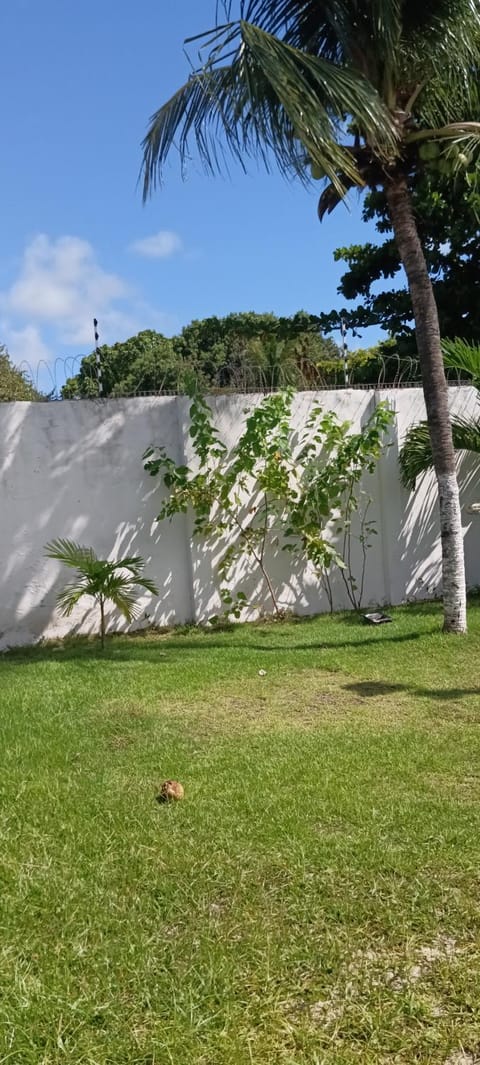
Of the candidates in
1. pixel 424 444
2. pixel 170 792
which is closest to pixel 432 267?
pixel 424 444

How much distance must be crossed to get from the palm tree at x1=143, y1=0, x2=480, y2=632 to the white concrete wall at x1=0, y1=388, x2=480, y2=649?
65.1 inches

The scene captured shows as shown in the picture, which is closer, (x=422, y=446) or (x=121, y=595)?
(x=121, y=595)

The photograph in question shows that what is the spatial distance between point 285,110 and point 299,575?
164 inches

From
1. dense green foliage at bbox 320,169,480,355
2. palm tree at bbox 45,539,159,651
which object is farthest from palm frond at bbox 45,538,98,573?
dense green foliage at bbox 320,169,480,355

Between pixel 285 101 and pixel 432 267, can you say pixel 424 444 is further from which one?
pixel 432 267

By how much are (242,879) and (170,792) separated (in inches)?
27.6

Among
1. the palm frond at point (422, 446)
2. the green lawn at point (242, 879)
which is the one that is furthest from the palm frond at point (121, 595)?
the palm frond at point (422, 446)

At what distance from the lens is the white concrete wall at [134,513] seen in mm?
6828

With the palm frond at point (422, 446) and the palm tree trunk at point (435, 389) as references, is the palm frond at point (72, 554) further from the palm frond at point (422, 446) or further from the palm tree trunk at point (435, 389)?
the palm frond at point (422, 446)

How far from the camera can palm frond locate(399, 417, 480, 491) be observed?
7.47m

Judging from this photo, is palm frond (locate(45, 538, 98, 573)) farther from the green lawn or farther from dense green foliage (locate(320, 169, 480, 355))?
dense green foliage (locate(320, 169, 480, 355))

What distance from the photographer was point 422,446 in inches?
297

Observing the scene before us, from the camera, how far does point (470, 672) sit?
5.07m

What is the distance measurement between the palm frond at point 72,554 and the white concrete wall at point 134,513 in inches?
2.8
